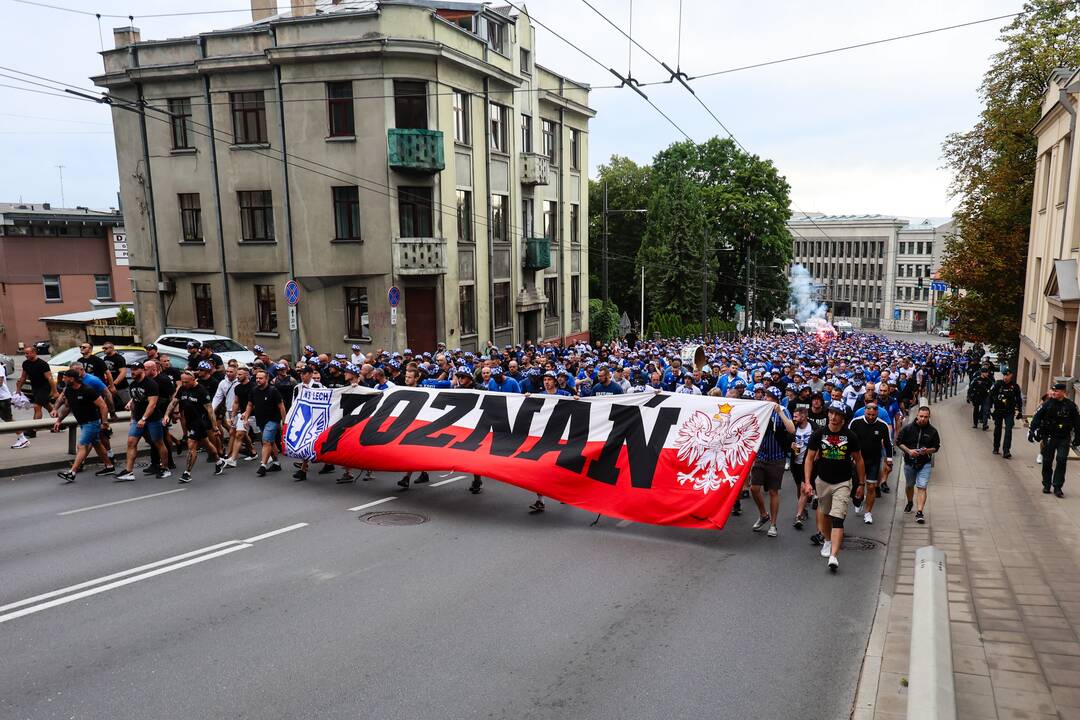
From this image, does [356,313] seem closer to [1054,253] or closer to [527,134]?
[527,134]

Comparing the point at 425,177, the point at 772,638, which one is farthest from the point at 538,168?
the point at 772,638

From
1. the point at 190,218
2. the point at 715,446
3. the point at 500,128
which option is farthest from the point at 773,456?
the point at 190,218

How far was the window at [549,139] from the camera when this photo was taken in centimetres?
3466

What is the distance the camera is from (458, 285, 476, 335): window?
28.5 metres

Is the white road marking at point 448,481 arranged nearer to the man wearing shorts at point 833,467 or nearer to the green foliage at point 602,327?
the man wearing shorts at point 833,467

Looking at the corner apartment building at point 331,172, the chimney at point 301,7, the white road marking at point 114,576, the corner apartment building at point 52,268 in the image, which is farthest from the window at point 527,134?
the white road marking at point 114,576

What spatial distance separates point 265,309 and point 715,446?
903 inches

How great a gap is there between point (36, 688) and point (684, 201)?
5542 centimetres

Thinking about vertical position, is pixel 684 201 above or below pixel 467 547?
above

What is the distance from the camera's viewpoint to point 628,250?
228ft

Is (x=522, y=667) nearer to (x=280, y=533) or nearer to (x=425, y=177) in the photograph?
(x=280, y=533)

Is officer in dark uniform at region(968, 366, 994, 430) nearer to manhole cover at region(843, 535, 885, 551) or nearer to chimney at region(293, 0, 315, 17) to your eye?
manhole cover at region(843, 535, 885, 551)

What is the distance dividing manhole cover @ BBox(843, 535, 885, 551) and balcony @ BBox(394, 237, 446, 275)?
62.7 ft

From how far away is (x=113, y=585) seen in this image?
23.4 feet
